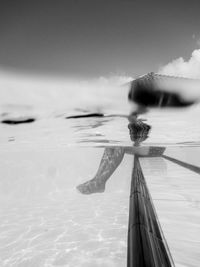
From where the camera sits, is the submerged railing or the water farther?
the water

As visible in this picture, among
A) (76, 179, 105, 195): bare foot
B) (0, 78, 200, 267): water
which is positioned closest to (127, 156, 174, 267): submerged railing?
(0, 78, 200, 267): water

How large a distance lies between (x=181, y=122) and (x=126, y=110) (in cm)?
412

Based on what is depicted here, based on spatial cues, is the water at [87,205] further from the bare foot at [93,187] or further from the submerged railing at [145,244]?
the submerged railing at [145,244]

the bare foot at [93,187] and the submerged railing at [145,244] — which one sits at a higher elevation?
the submerged railing at [145,244]

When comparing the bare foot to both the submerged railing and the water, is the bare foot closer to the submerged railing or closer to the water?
the water

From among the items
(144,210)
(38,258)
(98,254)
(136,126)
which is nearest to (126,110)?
(136,126)

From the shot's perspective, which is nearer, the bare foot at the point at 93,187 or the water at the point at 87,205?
the water at the point at 87,205

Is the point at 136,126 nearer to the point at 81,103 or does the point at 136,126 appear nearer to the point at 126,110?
the point at 126,110

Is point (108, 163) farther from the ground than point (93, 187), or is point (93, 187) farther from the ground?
point (108, 163)

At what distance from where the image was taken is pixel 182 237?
3582mm

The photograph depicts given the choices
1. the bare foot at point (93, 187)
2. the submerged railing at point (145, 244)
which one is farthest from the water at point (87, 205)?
the submerged railing at point (145, 244)

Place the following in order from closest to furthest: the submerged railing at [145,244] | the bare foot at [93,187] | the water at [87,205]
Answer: the submerged railing at [145,244], the water at [87,205], the bare foot at [93,187]

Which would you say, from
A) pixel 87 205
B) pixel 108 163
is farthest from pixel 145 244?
pixel 108 163

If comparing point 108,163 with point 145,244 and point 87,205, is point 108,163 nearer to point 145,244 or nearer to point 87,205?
point 87,205
